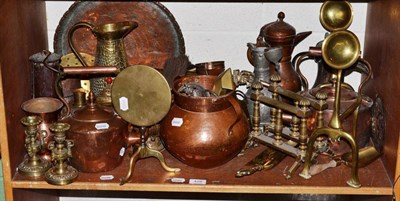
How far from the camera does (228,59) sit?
187 centimetres

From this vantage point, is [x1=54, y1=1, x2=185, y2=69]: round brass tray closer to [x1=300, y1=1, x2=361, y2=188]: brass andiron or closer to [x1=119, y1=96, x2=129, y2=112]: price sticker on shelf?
[x1=119, y1=96, x2=129, y2=112]: price sticker on shelf

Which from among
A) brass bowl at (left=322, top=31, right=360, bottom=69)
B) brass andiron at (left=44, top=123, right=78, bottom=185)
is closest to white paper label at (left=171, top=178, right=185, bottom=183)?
brass andiron at (left=44, top=123, right=78, bottom=185)

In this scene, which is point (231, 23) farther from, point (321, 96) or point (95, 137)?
point (95, 137)

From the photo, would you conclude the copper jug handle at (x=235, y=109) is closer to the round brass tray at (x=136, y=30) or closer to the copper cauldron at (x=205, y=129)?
the copper cauldron at (x=205, y=129)

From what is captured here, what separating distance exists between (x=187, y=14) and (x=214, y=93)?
35cm

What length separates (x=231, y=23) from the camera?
1836mm

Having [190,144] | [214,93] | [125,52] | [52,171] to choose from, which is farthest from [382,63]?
[52,171]

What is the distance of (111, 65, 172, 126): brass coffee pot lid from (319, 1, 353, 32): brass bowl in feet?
1.31

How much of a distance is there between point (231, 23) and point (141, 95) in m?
0.45

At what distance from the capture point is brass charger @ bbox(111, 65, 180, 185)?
1.50m

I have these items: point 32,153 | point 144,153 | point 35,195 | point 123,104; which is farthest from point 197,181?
point 35,195

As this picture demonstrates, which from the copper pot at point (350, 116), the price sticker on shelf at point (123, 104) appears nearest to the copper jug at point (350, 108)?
the copper pot at point (350, 116)

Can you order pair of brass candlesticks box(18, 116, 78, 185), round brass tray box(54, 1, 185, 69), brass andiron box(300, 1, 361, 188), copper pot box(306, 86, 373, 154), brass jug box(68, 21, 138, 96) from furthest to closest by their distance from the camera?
round brass tray box(54, 1, 185, 69), brass jug box(68, 21, 138, 96), copper pot box(306, 86, 373, 154), pair of brass candlesticks box(18, 116, 78, 185), brass andiron box(300, 1, 361, 188)

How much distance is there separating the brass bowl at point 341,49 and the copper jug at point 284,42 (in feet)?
1.06
